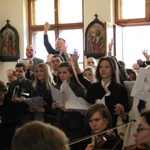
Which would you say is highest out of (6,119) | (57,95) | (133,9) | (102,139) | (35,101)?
(133,9)

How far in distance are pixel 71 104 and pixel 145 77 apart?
3.04 ft

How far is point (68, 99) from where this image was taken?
3.99 metres

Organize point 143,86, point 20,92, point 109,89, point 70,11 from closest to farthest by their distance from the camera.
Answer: point 143,86, point 109,89, point 20,92, point 70,11

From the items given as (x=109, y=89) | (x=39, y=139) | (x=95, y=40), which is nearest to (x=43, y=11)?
(x=95, y=40)

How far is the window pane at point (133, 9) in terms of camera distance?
9.48 metres

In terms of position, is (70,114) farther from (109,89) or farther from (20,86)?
(20,86)

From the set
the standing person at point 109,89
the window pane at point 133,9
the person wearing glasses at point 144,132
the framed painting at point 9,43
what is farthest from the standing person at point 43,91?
the framed painting at point 9,43

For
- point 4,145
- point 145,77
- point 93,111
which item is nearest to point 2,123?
point 4,145

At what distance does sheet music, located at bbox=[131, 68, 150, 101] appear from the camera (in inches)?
141

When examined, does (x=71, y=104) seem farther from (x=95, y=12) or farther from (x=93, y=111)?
(x=95, y=12)

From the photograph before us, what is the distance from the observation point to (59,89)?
166 inches

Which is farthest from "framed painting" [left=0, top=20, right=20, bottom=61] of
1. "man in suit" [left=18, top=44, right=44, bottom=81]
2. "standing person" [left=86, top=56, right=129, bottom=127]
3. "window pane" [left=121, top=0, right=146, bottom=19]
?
"standing person" [left=86, top=56, right=129, bottom=127]

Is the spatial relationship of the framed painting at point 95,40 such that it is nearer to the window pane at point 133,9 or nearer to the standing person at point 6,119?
the window pane at point 133,9

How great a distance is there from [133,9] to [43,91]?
587cm
